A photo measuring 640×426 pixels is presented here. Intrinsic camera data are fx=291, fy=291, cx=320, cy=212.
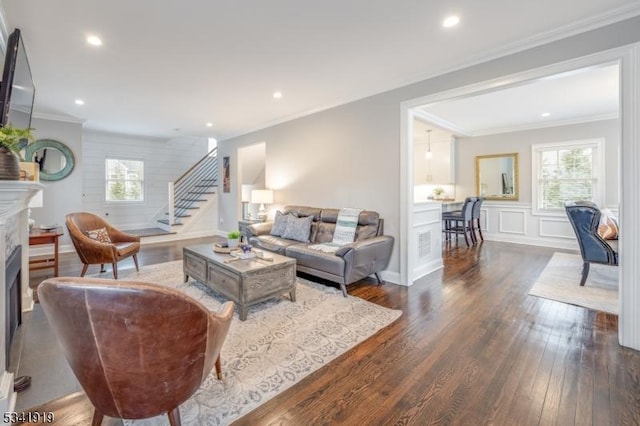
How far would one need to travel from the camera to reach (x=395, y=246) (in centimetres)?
395

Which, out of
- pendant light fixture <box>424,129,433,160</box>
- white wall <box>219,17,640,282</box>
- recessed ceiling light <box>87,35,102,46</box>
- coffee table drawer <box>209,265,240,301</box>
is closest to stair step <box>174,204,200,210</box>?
white wall <box>219,17,640,282</box>

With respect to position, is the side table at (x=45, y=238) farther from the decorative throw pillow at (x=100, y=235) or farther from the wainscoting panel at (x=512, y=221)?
the wainscoting panel at (x=512, y=221)

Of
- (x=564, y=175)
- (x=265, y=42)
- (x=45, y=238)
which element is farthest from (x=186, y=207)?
(x=564, y=175)

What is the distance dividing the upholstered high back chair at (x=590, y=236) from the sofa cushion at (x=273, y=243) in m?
3.58

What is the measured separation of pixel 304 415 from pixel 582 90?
5.56 m

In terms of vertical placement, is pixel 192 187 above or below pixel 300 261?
above

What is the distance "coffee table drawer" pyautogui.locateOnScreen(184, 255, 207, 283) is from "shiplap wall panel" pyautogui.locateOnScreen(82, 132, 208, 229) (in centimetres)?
534

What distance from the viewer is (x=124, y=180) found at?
7785 millimetres

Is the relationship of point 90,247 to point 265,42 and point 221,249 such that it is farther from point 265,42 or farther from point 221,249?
point 265,42

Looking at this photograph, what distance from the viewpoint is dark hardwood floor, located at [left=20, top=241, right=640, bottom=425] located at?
1.61 m

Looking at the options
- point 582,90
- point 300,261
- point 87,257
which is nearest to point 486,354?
point 300,261

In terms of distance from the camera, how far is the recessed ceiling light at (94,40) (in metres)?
2.73

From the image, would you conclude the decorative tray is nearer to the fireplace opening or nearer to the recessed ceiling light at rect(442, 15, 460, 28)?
the fireplace opening

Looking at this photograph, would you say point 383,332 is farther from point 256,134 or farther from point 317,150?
point 256,134
